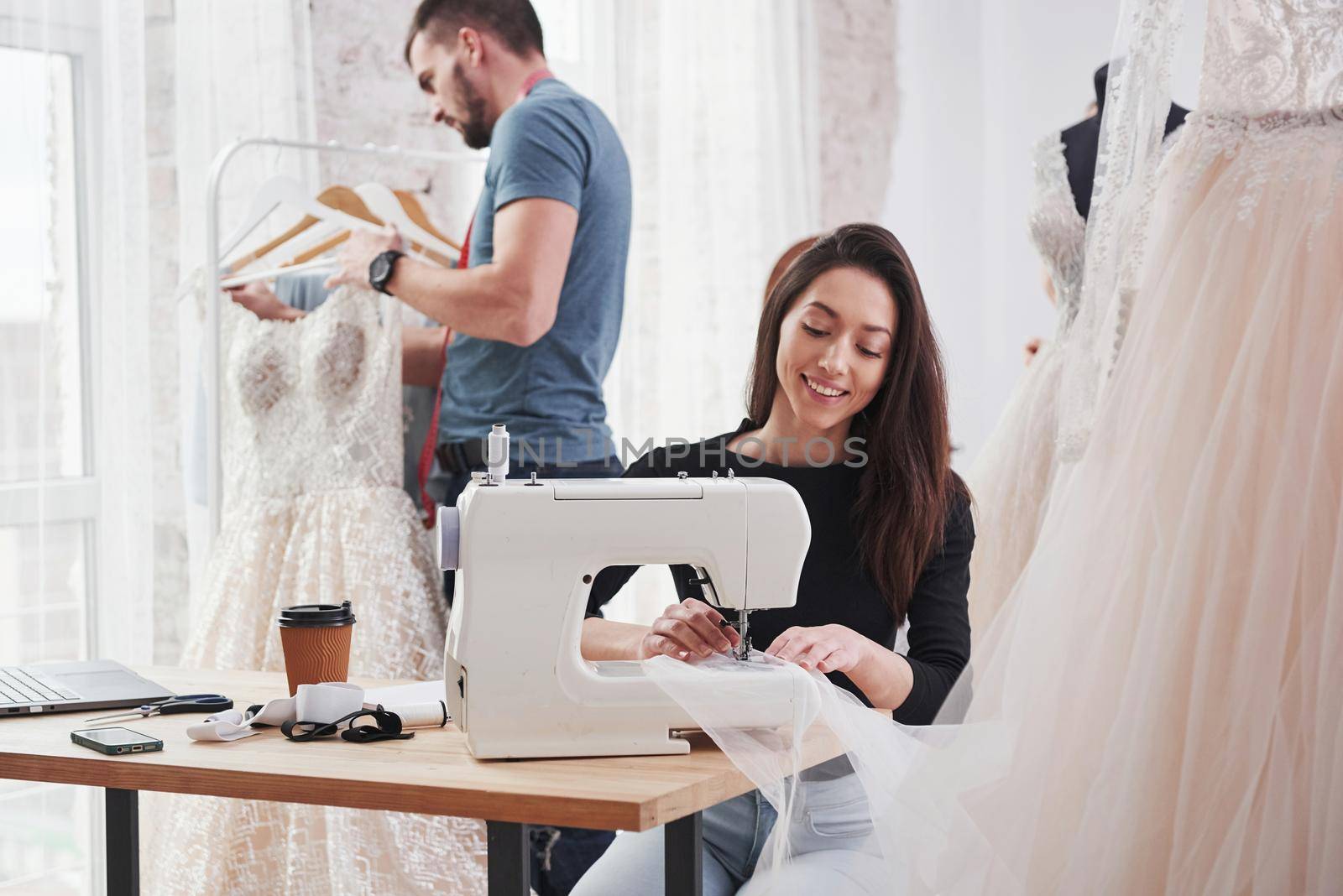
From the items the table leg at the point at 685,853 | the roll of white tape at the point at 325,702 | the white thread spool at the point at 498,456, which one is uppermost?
the white thread spool at the point at 498,456

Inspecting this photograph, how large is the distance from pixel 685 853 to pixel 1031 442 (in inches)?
55.5

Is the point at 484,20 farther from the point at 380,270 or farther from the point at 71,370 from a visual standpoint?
the point at 71,370

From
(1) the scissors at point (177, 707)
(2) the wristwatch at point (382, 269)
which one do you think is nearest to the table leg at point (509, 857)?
(1) the scissors at point (177, 707)

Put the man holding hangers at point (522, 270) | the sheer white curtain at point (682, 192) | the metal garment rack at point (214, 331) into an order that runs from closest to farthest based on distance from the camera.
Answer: the man holding hangers at point (522, 270) → the metal garment rack at point (214, 331) → the sheer white curtain at point (682, 192)

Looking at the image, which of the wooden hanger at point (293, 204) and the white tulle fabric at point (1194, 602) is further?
the wooden hanger at point (293, 204)

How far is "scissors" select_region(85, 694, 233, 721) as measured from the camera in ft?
4.95

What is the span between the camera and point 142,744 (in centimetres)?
133

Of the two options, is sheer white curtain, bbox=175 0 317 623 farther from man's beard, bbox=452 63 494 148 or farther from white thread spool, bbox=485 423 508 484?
white thread spool, bbox=485 423 508 484

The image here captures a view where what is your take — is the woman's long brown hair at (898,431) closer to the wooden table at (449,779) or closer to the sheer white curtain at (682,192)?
the wooden table at (449,779)

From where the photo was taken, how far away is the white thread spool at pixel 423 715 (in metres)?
1.43

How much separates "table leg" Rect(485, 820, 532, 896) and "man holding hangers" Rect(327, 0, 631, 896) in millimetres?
1158

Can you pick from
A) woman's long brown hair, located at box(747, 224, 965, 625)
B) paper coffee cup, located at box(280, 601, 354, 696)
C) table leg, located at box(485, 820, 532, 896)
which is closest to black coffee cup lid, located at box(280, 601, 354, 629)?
paper coffee cup, located at box(280, 601, 354, 696)

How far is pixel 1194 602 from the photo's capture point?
56.0 inches

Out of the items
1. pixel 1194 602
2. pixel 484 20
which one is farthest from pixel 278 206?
pixel 1194 602
